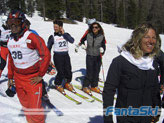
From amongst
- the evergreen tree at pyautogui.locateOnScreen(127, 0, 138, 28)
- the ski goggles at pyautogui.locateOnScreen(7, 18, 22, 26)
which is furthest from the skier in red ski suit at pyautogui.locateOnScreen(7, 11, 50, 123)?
the evergreen tree at pyautogui.locateOnScreen(127, 0, 138, 28)

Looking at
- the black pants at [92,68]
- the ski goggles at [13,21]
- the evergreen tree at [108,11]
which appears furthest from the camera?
the evergreen tree at [108,11]

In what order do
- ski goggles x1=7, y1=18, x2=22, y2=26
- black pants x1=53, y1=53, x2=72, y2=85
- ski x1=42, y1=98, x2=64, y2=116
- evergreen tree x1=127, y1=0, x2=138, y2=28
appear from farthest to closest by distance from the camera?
evergreen tree x1=127, y1=0, x2=138, y2=28 → black pants x1=53, y1=53, x2=72, y2=85 → ski x1=42, y1=98, x2=64, y2=116 → ski goggles x1=7, y1=18, x2=22, y2=26

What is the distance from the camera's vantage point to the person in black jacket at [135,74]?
1980mm

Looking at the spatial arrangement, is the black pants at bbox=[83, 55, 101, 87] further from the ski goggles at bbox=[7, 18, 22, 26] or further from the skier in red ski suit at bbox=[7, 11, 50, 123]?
the ski goggles at bbox=[7, 18, 22, 26]

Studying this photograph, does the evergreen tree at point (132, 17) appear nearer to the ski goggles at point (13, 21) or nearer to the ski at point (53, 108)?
the ski at point (53, 108)

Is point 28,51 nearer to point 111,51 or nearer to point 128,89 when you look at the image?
point 128,89

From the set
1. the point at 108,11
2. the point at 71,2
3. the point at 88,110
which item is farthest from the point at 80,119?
the point at 108,11

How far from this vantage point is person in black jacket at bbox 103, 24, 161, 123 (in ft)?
6.50

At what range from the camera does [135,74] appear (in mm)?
1979

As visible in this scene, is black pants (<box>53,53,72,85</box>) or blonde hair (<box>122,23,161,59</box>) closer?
blonde hair (<box>122,23,161,59</box>)

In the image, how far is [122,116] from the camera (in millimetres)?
2135

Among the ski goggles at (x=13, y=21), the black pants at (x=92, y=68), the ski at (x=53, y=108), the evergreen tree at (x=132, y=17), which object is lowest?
the ski at (x=53, y=108)

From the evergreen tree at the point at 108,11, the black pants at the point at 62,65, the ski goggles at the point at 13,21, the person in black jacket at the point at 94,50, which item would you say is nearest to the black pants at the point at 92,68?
the person in black jacket at the point at 94,50

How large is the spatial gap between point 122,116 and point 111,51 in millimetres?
12740
